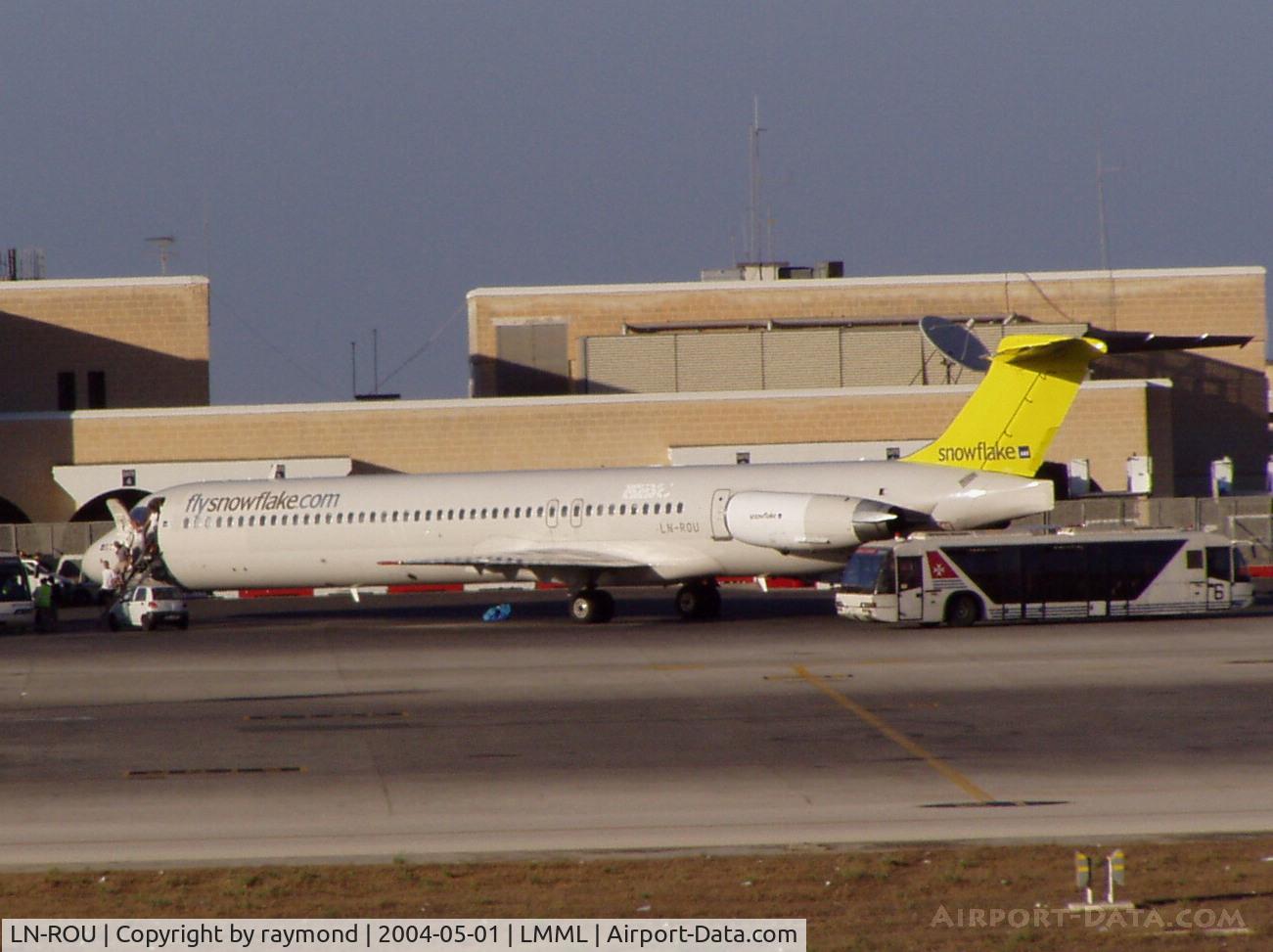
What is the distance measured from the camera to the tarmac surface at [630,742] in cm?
1519

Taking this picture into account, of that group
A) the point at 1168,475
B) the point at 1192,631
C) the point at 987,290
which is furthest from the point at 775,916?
the point at 987,290

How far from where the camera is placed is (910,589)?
111ft

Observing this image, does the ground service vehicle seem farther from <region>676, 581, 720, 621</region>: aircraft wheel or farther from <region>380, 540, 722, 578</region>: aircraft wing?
<region>676, 581, 720, 621</region>: aircraft wheel

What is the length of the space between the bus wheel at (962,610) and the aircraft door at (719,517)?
16.2 feet

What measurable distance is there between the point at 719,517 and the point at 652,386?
24.0 meters

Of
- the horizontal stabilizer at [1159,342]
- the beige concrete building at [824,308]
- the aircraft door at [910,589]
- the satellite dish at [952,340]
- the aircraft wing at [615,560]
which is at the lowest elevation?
the aircraft door at [910,589]

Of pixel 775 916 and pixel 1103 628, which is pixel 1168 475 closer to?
pixel 1103 628

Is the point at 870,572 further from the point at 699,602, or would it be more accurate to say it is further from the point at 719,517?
the point at 699,602

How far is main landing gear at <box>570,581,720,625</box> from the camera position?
37.9 m

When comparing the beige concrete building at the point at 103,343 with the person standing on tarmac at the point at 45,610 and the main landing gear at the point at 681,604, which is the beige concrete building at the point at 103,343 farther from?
the main landing gear at the point at 681,604

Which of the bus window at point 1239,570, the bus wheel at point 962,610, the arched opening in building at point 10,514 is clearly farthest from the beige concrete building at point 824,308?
the bus wheel at point 962,610

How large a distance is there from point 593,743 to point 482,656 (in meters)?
10.8

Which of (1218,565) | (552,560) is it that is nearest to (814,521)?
(552,560)

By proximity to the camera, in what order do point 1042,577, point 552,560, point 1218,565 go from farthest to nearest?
point 552,560
point 1218,565
point 1042,577
